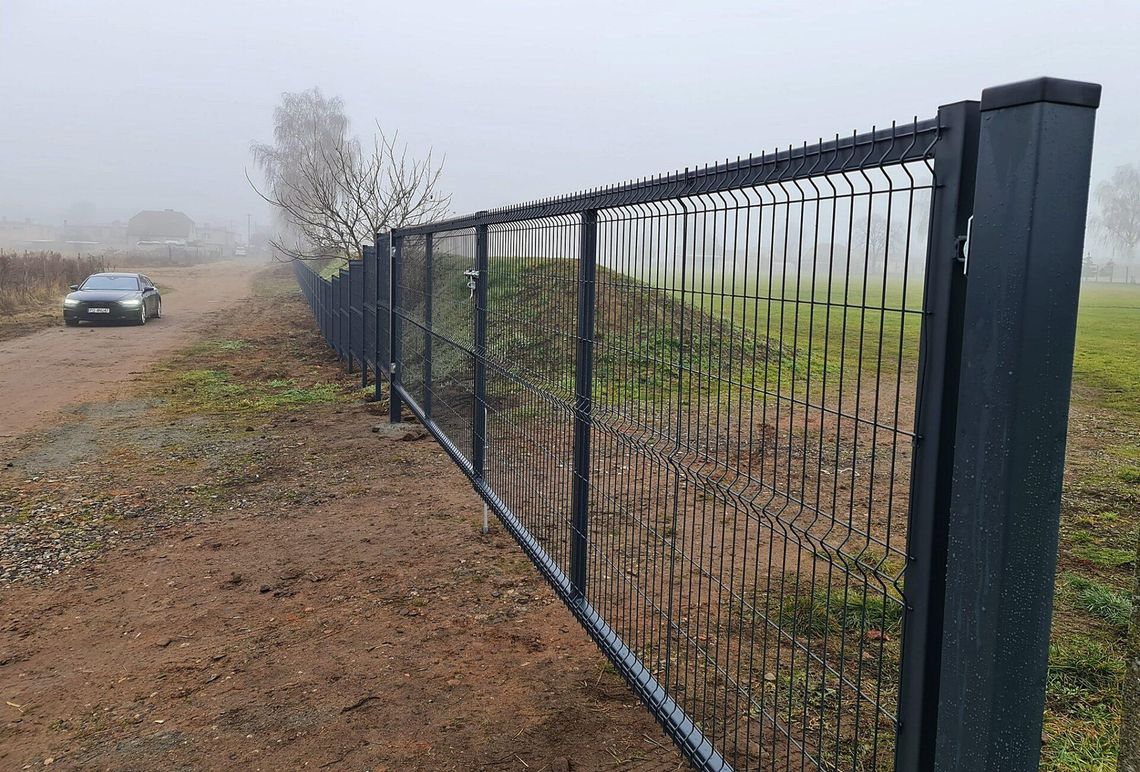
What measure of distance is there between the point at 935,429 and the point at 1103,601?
3.86m

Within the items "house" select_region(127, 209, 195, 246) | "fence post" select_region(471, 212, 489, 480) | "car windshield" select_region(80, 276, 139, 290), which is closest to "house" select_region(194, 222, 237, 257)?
"house" select_region(127, 209, 195, 246)

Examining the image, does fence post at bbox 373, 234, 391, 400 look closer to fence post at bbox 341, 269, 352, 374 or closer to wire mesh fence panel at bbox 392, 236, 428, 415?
wire mesh fence panel at bbox 392, 236, 428, 415

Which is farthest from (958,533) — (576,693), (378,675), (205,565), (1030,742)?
(205,565)

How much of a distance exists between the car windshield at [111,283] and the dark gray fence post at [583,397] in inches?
892

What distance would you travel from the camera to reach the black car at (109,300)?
21.4 m

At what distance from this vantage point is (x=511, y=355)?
493 cm

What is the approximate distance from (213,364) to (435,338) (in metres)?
10.2

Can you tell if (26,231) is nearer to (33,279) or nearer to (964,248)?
(33,279)

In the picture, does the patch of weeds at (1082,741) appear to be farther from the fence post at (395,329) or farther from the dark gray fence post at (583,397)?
the fence post at (395,329)

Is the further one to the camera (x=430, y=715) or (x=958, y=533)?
(x=430, y=715)

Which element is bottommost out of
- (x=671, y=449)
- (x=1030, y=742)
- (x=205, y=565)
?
(x=205, y=565)

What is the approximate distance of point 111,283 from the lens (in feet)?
74.8

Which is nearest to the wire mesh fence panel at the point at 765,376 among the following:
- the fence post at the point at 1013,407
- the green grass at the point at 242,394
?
the fence post at the point at 1013,407

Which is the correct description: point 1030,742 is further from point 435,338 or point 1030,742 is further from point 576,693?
point 435,338
